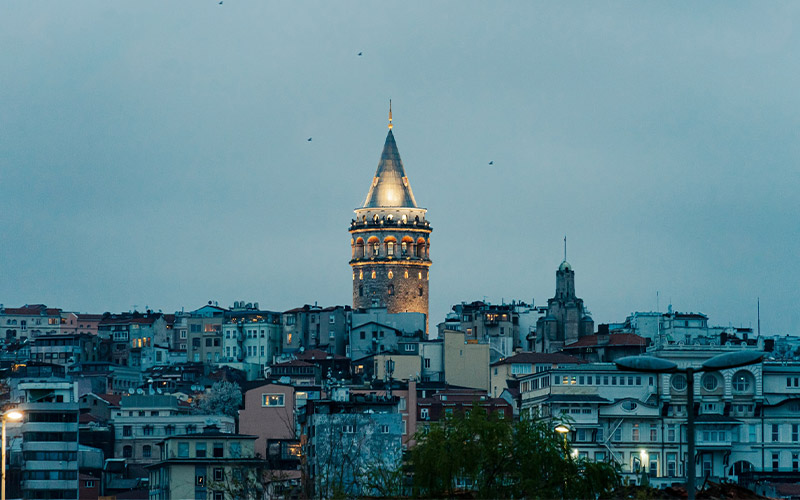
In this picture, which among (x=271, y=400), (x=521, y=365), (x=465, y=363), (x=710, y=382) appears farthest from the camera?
(x=465, y=363)

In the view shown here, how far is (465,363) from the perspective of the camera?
139m

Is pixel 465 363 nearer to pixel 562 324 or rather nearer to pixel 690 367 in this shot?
pixel 562 324

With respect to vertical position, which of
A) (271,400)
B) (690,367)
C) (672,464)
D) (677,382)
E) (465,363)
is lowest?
(672,464)

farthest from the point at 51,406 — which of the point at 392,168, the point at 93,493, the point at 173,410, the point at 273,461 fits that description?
the point at 392,168

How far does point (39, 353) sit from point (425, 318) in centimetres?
3191

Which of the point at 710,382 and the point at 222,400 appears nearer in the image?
the point at 710,382

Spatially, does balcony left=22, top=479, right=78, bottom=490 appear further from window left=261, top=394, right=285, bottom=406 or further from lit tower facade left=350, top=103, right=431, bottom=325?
lit tower facade left=350, top=103, right=431, bottom=325

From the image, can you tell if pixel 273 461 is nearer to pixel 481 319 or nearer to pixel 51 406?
pixel 51 406

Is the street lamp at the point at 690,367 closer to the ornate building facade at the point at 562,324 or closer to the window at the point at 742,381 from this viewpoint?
the window at the point at 742,381

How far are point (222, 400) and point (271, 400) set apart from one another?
1710cm

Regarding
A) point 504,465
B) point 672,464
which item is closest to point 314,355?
point 672,464

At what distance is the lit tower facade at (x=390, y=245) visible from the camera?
564ft

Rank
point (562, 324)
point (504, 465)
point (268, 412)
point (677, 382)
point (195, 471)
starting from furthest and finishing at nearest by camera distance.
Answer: point (562, 324) < point (268, 412) < point (677, 382) < point (195, 471) < point (504, 465)

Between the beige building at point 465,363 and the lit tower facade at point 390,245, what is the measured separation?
2737cm
